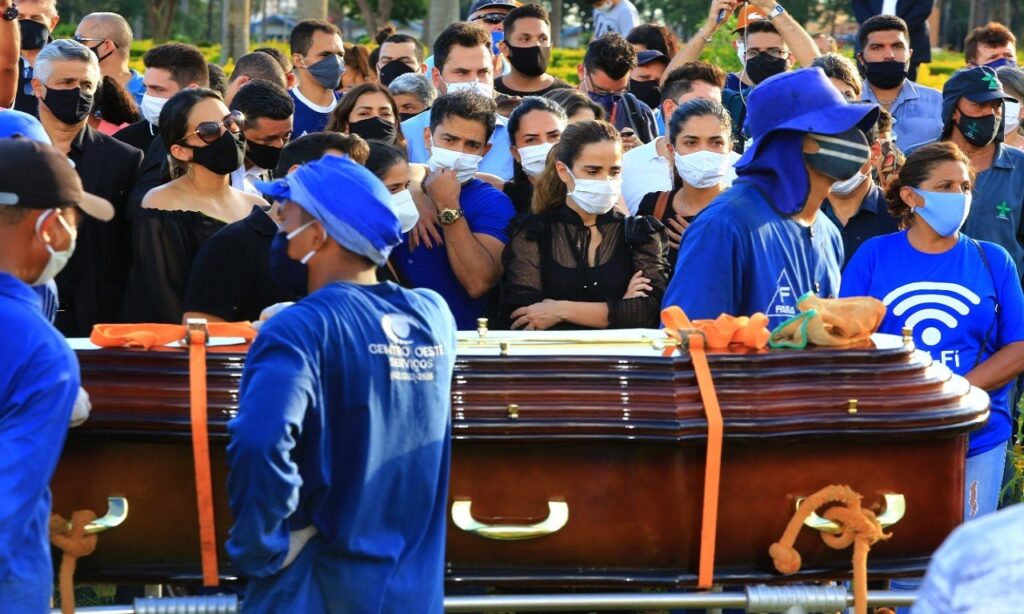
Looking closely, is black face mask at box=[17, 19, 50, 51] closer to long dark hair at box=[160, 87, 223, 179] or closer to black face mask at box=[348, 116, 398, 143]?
black face mask at box=[348, 116, 398, 143]

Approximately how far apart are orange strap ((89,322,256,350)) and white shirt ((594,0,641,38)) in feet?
24.5

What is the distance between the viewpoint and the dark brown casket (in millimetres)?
3797

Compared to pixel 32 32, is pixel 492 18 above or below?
below

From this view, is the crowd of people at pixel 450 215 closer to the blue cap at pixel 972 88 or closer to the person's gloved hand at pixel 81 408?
the blue cap at pixel 972 88

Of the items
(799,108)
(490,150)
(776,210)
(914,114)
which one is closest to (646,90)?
(914,114)

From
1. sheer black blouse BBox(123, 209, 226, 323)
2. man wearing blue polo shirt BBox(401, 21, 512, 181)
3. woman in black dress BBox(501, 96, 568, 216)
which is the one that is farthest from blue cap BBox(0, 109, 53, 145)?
man wearing blue polo shirt BBox(401, 21, 512, 181)

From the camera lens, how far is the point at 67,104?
6.00m

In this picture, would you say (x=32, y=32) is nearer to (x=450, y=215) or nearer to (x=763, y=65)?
(x=450, y=215)

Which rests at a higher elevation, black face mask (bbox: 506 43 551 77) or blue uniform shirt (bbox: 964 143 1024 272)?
black face mask (bbox: 506 43 551 77)

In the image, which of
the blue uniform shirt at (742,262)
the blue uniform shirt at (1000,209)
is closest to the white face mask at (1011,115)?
the blue uniform shirt at (1000,209)

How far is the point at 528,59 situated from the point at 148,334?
4457 millimetres

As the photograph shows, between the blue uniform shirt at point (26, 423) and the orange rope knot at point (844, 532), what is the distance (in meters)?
1.74

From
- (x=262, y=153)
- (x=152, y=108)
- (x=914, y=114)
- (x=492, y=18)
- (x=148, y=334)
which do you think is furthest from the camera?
(x=492, y=18)

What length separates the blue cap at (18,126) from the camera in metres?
4.05
